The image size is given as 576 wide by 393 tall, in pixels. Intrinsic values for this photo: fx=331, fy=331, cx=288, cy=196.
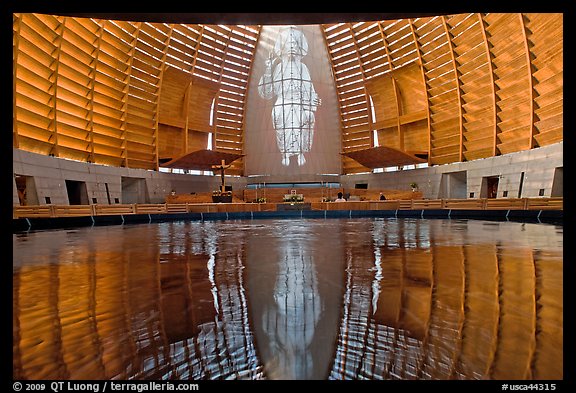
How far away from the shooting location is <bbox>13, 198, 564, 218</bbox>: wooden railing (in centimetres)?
1624

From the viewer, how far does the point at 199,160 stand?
110 ft

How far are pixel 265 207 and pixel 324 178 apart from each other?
17643 mm

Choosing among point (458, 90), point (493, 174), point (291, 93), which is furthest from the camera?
point (291, 93)

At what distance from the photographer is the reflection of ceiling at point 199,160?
3189 centimetres

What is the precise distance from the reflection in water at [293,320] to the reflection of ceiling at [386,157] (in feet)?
90.6

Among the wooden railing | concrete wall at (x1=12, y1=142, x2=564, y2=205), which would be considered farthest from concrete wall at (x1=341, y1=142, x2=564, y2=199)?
the wooden railing

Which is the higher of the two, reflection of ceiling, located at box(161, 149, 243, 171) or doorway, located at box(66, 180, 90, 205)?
reflection of ceiling, located at box(161, 149, 243, 171)

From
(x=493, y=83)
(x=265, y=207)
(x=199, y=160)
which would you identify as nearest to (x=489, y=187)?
(x=493, y=83)

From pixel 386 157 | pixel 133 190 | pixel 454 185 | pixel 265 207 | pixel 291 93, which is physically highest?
pixel 291 93

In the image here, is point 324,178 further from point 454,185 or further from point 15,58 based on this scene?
point 15,58

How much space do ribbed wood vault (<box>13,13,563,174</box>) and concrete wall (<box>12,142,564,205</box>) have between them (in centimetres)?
106

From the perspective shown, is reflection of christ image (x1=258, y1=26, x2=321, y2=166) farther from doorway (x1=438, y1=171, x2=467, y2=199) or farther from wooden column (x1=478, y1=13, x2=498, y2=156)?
wooden column (x1=478, y1=13, x2=498, y2=156)

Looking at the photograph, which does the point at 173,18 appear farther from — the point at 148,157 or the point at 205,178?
the point at 205,178

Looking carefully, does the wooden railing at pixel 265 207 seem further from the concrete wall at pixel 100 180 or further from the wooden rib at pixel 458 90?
the wooden rib at pixel 458 90
